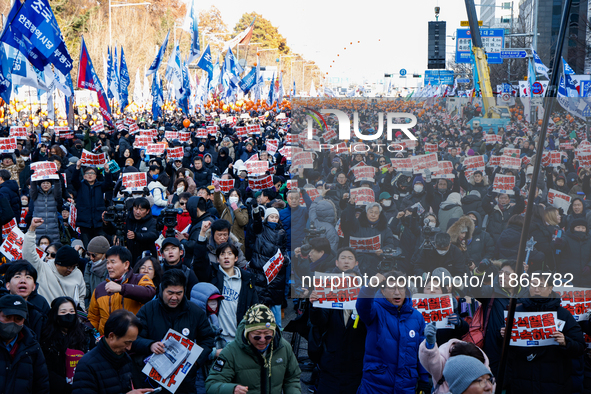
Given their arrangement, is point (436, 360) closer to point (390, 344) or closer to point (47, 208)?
point (390, 344)

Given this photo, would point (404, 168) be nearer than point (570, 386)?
No

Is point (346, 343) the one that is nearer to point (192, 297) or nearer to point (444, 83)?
point (192, 297)

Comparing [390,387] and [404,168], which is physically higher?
[404,168]

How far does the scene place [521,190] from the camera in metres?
9.89

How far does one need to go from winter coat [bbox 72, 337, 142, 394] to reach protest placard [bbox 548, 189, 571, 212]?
6.38 m

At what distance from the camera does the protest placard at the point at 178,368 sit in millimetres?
3969

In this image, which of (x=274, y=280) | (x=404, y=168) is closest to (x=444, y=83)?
(x=404, y=168)

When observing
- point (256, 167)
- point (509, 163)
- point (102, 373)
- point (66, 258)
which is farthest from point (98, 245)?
point (509, 163)

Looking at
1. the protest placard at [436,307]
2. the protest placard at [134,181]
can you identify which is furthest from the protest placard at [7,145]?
the protest placard at [436,307]

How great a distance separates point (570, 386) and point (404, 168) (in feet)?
19.6

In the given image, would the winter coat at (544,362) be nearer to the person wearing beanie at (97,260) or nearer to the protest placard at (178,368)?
the protest placard at (178,368)

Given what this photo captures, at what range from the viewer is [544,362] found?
442cm

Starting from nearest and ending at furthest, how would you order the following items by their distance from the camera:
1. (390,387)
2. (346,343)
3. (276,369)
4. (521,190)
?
1. (276,369)
2. (390,387)
3. (346,343)
4. (521,190)

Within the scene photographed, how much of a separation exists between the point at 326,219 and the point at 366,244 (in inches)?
62.5
